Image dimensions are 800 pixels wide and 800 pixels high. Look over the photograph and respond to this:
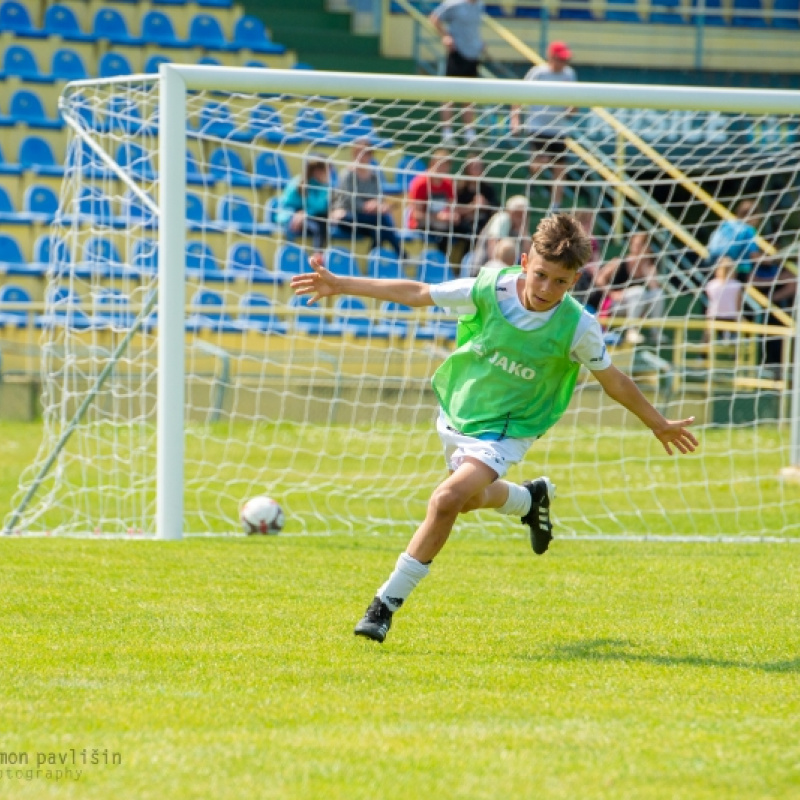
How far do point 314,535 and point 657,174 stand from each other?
296 inches

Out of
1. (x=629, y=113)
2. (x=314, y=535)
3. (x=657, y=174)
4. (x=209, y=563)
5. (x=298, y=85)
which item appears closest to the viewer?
(x=209, y=563)

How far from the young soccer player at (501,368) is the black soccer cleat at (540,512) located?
495mm

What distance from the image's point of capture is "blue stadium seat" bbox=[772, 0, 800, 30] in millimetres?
22016

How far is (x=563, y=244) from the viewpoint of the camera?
528 centimetres

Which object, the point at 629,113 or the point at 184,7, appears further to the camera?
the point at 184,7

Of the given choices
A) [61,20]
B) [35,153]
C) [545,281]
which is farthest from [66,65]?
[545,281]

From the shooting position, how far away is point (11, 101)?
657 inches

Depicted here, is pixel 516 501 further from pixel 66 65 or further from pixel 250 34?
pixel 250 34

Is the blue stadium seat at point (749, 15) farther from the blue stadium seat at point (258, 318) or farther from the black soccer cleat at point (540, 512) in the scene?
the black soccer cleat at point (540, 512)

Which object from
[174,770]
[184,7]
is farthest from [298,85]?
[184,7]

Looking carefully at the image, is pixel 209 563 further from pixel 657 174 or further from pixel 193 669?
pixel 657 174

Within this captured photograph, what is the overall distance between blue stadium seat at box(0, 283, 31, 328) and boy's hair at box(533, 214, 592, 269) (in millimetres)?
10010

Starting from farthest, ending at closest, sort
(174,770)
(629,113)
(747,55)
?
(747,55), (629,113), (174,770)

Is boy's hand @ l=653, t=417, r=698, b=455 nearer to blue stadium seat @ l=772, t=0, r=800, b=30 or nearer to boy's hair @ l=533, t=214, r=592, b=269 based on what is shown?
boy's hair @ l=533, t=214, r=592, b=269
